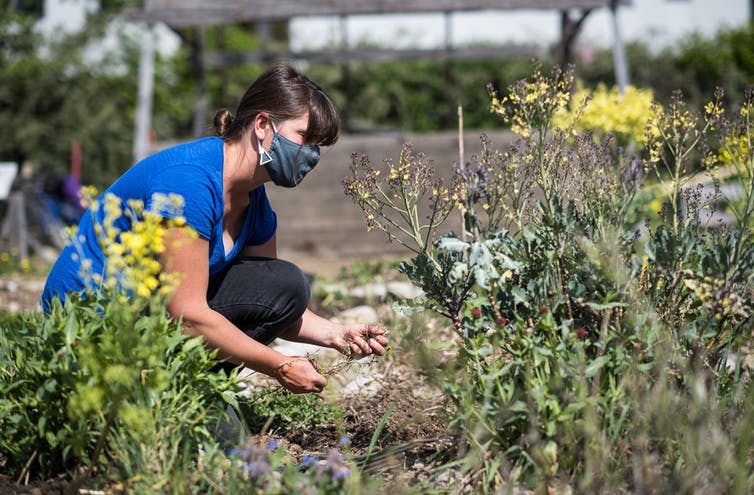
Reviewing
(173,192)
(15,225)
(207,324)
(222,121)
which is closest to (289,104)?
(222,121)

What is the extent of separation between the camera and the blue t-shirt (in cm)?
243

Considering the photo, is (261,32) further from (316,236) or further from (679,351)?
(679,351)

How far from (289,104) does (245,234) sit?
1.78 ft

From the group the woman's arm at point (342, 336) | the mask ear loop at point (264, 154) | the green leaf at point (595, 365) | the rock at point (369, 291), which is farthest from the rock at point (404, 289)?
the green leaf at point (595, 365)

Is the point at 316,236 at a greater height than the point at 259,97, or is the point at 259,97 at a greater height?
the point at 259,97

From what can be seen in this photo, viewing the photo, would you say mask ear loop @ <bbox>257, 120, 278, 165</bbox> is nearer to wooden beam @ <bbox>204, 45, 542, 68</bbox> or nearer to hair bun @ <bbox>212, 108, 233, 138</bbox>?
hair bun @ <bbox>212, 108, 233, 138</bbox>

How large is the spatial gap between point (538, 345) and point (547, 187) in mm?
476

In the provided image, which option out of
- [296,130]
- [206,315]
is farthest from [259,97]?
[206,315]

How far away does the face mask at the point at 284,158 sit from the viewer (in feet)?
8.79

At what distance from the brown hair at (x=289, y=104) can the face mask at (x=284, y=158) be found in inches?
2.0

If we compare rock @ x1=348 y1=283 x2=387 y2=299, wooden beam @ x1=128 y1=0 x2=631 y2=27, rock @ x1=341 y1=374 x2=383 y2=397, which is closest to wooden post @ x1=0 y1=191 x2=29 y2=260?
wooden beam @ x1=128 y1=0 x2=631 y2=27

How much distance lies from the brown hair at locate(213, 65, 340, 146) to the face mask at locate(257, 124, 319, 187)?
0.05 meters

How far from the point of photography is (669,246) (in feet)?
7.26

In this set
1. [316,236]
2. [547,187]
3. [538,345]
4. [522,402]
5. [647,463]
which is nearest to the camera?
[647,463]
